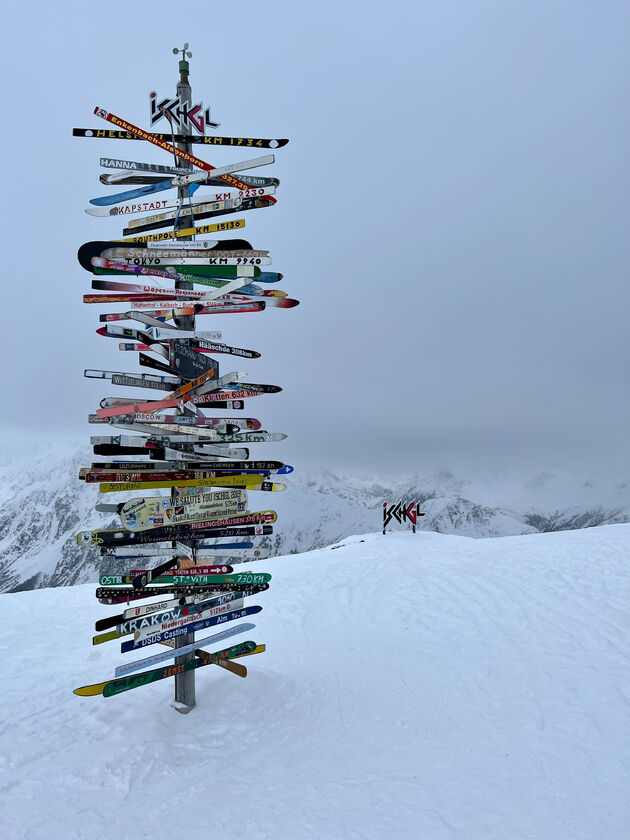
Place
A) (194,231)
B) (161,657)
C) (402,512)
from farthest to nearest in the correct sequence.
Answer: (402,512) → (194,231) → (161,657)

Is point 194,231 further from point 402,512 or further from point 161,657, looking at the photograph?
point 402,512

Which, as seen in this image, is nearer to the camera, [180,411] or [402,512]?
[180,411]

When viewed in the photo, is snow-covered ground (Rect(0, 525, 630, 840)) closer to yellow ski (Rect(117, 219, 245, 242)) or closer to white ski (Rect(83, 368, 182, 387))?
white ski (Rect(83, 368, 182, 387))

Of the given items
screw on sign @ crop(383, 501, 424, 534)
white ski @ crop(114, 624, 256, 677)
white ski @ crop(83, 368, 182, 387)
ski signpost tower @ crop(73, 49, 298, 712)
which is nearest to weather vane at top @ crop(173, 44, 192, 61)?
ski signpost tower @ crop(73, 49, 298, 712)

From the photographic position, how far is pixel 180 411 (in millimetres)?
6836

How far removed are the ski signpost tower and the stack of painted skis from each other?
0.06 feet

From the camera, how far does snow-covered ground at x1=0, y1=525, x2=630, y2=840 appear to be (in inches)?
199

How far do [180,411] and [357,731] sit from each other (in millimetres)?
4744

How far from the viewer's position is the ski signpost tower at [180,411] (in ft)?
21.6

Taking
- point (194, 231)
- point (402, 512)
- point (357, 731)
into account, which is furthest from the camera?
point (402, 512)

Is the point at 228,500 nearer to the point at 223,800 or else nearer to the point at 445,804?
the point at 223,800

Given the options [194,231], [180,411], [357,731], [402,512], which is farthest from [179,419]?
[402,512]

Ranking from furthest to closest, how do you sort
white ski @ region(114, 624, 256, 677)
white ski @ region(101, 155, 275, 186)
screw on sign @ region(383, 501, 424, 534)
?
screw on sign @ region(383, 501, 424, 534) < white ski @ region(101, 155, 275, 186) < white ski @ region(114, 624, 256, 677)

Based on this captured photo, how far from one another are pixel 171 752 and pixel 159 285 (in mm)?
6004
